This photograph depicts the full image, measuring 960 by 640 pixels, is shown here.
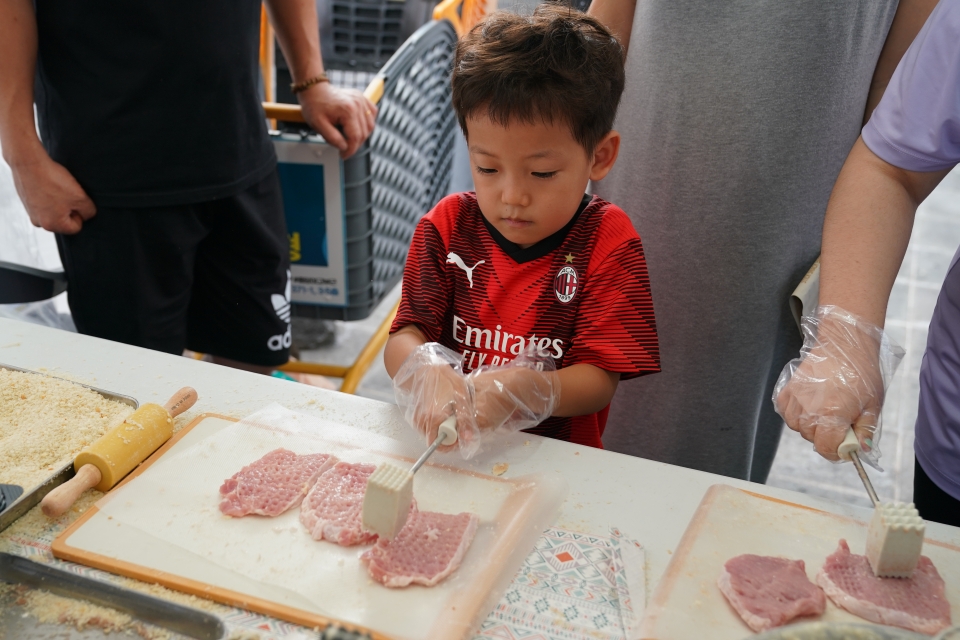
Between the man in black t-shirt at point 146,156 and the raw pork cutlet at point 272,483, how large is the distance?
0.76 m

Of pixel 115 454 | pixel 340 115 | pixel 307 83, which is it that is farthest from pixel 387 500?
pixel 307 83

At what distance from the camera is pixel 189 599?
0.74 meters

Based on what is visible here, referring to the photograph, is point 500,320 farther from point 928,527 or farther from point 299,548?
point 928,527

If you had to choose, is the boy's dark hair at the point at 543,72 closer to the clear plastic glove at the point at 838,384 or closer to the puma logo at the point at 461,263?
the puma logo at the point at 461,263

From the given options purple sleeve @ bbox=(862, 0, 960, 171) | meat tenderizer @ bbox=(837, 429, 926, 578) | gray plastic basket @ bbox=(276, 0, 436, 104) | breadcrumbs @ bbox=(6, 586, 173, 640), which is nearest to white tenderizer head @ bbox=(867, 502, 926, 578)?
meat tenderizer @ bbox=(837, 429, 926, 578)

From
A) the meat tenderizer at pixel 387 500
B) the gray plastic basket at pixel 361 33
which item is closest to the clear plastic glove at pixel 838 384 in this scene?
the meat tenderizer at pixel 387 500

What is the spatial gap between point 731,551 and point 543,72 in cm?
63

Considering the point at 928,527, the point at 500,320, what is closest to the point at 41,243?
the point at 500,320

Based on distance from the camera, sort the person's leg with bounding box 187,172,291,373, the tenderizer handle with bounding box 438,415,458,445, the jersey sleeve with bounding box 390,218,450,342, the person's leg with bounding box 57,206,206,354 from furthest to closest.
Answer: the person's leg with bounding box 187,172,291,373, the person's leg with bounding box 57,206,206,354, the jersey sleeve with bounding box 390,218,450,342, the tenderizer handle with bounding box 438,415,458,445

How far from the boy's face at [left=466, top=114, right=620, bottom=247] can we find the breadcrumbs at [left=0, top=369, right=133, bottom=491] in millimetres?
568

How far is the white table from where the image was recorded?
0.87 m

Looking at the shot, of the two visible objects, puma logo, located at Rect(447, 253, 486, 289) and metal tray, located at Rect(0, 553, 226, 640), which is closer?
metal tray, located at Rect(0, 553, 226, 640)

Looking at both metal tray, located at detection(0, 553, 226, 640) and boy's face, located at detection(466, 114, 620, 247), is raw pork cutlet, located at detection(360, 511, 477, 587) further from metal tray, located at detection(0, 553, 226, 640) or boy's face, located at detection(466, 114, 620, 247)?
Answer: boy's face, located at detection(466, 114, 620, 247)

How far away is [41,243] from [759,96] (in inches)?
66.8
